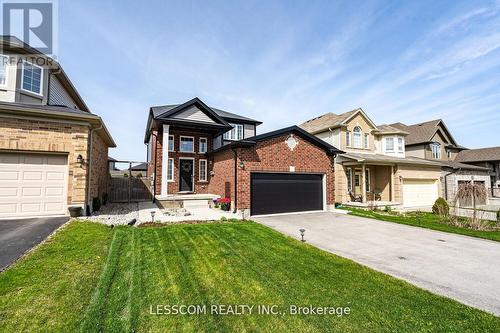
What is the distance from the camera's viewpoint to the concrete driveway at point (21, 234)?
195 inches

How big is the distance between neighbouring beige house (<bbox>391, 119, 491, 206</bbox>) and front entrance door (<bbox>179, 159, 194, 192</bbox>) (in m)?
22.0

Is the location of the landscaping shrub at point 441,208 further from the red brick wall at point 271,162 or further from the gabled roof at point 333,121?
the gabled roof at point 333,121

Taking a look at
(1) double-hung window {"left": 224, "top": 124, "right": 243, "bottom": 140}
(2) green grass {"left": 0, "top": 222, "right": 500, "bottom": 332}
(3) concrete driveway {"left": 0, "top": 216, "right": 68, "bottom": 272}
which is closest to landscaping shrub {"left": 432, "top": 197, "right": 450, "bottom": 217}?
(2) green grass {"left": 0, "top": 222, "right": 500, "bottom": 332}

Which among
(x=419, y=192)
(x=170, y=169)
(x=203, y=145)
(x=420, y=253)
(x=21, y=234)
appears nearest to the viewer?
(x=420, y=253)

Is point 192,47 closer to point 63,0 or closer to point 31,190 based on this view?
point 63,0

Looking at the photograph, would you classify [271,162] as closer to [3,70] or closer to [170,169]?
[170,169]

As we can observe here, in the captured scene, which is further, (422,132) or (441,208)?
(422,132)

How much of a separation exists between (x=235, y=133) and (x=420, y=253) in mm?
16542

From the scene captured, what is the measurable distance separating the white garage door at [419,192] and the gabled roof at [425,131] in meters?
7.28

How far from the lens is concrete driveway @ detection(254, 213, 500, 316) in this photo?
430 cm

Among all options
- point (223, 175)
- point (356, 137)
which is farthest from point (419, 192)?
point (223, 175)

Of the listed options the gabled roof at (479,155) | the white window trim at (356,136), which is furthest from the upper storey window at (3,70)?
the gabled roof at (479,155)

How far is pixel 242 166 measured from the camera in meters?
11.4

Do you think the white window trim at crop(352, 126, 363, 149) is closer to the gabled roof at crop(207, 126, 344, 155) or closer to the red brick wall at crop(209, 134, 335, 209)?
the gabled roof at crop(207, 126, 344, 155)
